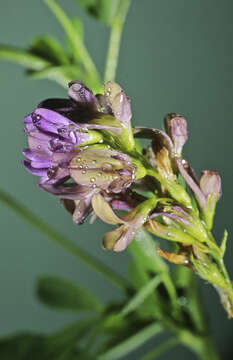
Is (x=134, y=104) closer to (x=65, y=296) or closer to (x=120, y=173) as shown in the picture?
(x=65, y=296)

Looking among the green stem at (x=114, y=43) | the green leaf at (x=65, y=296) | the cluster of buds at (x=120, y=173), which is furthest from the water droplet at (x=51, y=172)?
the green leaf at (x=65, y=296)

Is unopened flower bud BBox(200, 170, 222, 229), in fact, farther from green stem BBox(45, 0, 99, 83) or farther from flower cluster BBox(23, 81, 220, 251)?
green stem BBox(45, 0, 99, 83)

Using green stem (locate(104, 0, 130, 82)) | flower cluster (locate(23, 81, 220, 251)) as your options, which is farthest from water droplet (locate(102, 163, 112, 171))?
green stem (locate(104, 0, 130, 82))

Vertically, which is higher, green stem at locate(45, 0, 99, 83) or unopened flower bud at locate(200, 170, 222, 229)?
green stem at locate(45, 0, 99, 83)

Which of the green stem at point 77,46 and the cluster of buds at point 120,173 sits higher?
the green stem at point 77,46

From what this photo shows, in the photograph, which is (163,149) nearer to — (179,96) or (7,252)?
(179,96)

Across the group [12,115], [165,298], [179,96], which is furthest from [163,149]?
[12,115]

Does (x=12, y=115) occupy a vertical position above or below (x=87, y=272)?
above

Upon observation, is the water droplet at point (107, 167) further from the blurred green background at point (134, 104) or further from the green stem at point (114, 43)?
the blurred green background at point (134, 104)
